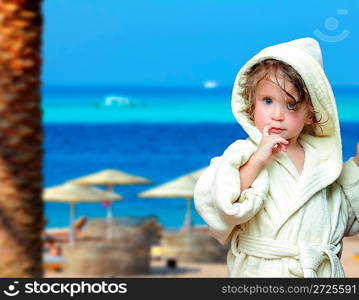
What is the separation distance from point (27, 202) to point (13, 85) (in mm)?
602

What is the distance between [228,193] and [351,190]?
475 millimetres

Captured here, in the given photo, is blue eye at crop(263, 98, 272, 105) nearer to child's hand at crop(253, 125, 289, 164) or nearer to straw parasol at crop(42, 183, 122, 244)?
child's hand at crop(253, 125, 289, 164)

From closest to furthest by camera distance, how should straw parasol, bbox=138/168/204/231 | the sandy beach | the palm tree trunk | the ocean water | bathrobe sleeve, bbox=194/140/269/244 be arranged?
bathrobe sleeve, bbox=194/140/269/244
the palm tree trunk
the sandy beach
straw parasol, bbox=138/168/204/231
the ocean water

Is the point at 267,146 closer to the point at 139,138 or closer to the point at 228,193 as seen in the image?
the point at 228,193

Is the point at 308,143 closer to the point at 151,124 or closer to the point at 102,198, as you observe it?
the point at 102,198

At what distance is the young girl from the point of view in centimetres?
338

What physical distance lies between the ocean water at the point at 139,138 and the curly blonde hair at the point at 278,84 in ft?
78.2

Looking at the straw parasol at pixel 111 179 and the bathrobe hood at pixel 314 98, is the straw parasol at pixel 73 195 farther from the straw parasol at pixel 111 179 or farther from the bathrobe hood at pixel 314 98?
the bathrobe hood at pixel 314 98

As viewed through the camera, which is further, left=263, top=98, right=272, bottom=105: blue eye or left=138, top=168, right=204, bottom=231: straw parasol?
left=138, top=168, right=204, bottom=231: straw parasol

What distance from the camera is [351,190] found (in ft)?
11.6

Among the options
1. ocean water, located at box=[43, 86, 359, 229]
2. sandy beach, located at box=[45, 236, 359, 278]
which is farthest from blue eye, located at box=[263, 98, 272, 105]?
ocean water, located at box=[43, 86, 359, 229]

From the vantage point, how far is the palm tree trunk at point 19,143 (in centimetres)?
504

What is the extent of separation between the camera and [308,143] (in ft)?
11.8

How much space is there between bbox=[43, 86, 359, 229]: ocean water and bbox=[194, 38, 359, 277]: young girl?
78.3 ft
